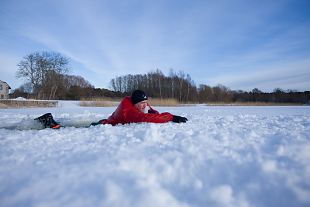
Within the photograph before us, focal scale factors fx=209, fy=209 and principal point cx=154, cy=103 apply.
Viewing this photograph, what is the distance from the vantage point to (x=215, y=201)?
1286 millimetres

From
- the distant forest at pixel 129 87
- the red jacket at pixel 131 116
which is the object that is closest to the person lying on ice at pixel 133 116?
the red jacket at pixel 131 116

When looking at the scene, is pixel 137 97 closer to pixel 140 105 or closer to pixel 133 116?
pixel 140 105

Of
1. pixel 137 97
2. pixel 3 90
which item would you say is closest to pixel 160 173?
pixel 137 97

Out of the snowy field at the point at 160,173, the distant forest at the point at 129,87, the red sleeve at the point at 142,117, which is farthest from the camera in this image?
the distant forest at the point at 129,87

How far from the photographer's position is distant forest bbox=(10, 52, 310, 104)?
34.4 m

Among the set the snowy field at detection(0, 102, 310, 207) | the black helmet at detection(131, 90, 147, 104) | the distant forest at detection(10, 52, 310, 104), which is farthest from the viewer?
the distant forest at detection(10, 52, 310, 104)

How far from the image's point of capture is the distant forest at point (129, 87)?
34375 millimetres

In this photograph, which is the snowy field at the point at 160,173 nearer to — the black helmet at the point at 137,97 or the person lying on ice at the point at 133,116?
the person lying on ice at the point at 133,116

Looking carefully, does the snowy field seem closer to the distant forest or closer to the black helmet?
the black helmet

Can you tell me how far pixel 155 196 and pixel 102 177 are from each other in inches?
17.4

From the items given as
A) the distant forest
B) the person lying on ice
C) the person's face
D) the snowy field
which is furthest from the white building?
the snowy field

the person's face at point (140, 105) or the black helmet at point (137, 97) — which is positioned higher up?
the black helmet at point (137, 97)

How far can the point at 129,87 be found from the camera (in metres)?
62.5

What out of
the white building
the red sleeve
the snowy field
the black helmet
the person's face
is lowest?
the snowy field
